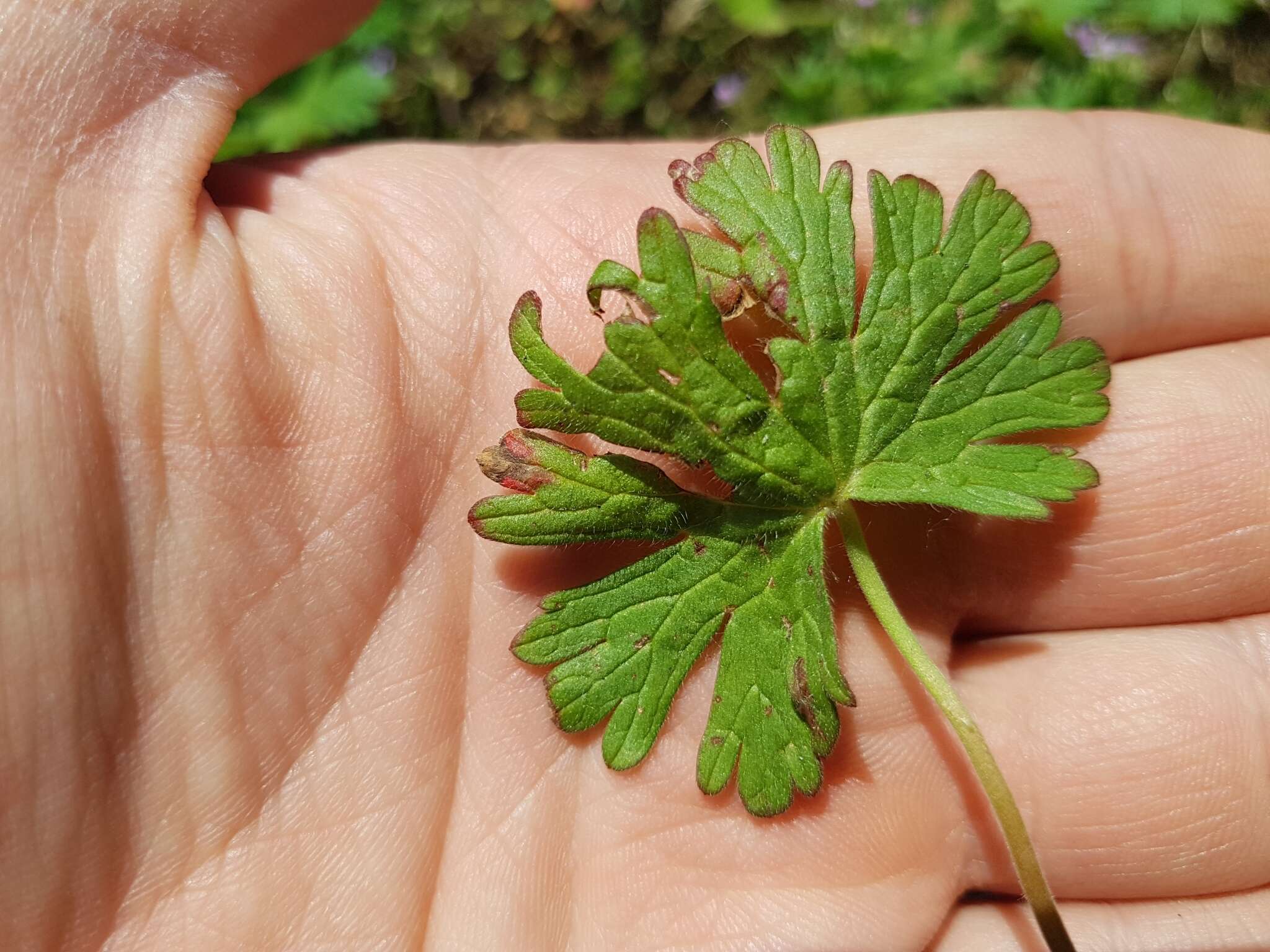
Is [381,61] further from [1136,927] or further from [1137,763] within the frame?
[1136,927]

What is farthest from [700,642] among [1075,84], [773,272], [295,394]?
[1075,84]

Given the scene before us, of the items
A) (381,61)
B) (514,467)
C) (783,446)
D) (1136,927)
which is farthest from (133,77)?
(1136,927)

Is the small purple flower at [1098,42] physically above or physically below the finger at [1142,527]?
above

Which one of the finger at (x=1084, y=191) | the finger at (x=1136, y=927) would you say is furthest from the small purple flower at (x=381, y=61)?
the finger at (x=1136, y=927)

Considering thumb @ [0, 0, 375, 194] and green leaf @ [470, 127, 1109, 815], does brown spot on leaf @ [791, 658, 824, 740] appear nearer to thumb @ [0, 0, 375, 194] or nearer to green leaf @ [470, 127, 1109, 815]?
green leaf @ [470, 127, 1109, 815]

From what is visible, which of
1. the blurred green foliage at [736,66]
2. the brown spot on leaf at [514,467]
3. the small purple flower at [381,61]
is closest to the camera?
the brown spot on leaf at [514,467]

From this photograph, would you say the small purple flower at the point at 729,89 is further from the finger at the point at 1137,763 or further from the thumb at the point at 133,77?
the finger at the point at 1137,763

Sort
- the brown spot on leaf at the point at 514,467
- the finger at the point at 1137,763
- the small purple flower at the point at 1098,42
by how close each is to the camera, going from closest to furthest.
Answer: the brown spot on leaf at the point at 514,467 < the finger at the point at 1137,763 < the small purple flower at the point at 1098,42
